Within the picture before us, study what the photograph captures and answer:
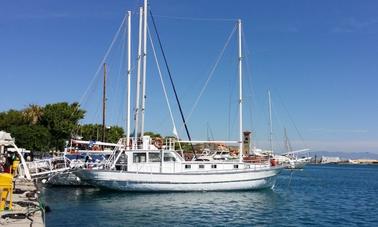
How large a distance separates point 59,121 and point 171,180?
35.6m

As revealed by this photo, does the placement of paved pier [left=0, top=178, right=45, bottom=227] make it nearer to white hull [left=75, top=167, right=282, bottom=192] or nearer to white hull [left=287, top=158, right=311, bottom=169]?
white hull [left=75, top=167, right=282, bottom=192]

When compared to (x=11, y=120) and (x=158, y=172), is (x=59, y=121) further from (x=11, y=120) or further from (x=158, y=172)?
(x=158, y=172)

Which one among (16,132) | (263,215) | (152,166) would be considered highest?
(16,132)

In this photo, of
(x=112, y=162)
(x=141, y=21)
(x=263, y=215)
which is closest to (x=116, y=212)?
(x=263, y=215)

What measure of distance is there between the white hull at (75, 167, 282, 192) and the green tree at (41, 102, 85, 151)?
106ft

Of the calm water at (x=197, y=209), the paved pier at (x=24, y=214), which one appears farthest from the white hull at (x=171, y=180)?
the paved pier at (x=24, y=214)

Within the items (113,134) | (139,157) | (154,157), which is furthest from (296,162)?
(139,157)

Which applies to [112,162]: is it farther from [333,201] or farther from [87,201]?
[333,201]

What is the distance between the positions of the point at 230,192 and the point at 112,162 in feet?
33.4

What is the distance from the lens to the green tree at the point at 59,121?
225ft

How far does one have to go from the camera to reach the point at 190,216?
27266 mm

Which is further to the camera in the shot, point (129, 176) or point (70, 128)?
point (70, 128)

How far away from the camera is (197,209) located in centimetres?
3023

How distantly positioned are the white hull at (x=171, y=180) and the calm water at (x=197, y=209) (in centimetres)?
72
